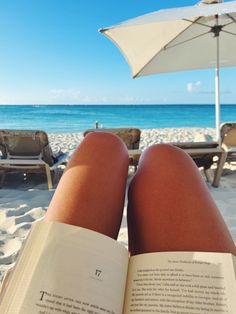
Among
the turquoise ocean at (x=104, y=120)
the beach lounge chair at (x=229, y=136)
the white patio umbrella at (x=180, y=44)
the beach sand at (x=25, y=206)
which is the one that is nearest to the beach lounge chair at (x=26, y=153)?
the beach sand at (x=25, y=206)

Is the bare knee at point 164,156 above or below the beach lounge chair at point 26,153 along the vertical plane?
above

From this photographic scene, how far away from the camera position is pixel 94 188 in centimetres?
66

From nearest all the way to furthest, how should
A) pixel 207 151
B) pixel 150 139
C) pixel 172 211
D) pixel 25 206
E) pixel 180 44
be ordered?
pixel 172 211 → pixel 25 206 → pixel 207 151 → pixel 180 44 → pixel 150 139

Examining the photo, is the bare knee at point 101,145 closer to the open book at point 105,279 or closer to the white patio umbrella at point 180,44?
the open book at point 105,279

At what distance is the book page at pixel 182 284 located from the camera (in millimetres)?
425

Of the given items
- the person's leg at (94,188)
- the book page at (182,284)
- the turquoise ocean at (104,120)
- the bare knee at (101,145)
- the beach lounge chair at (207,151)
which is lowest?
the turquoise ocean at (104,120)

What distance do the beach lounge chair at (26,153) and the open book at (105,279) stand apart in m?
2.88

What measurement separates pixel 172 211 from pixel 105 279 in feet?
0.74

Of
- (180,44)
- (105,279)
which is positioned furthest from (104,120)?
(105,279)

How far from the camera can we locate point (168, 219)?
2.02 feet

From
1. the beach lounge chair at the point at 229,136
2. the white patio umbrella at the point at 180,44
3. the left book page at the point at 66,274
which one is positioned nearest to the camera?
the left book page at the point at 66,274

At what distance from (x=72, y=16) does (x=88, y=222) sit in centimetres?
2262

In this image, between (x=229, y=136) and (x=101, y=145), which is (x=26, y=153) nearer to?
(x=229, y=136)

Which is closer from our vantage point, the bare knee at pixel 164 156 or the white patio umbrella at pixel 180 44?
the bare knee at pixel 164 156
